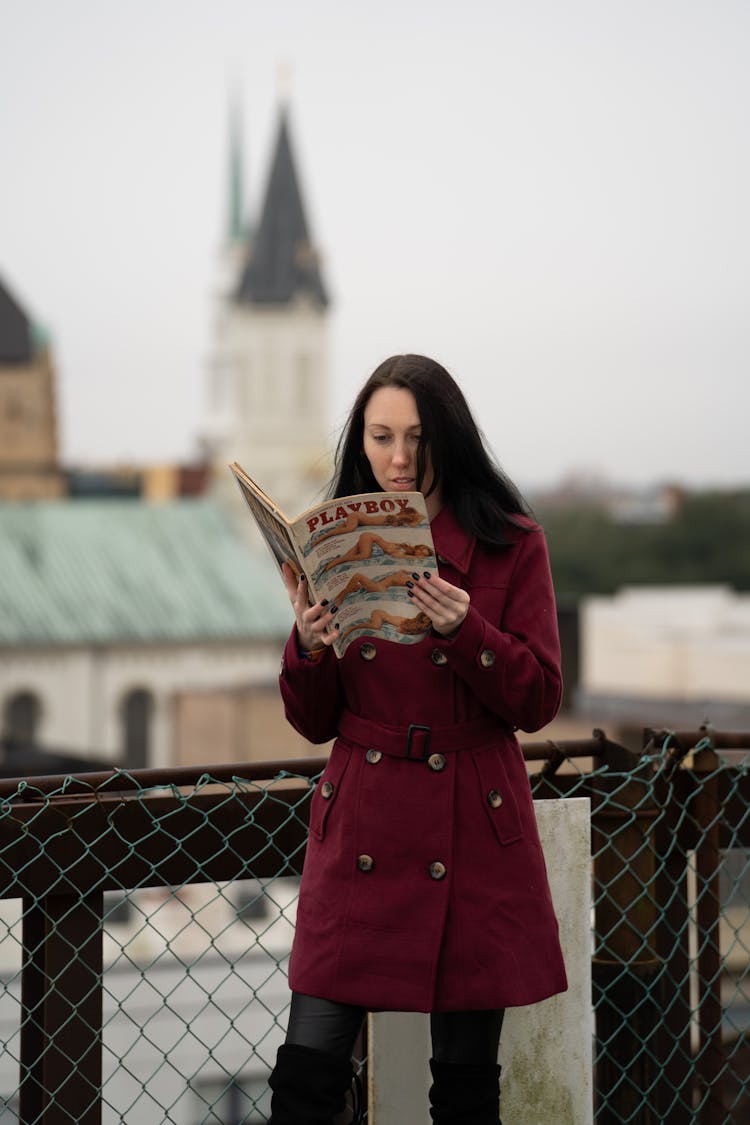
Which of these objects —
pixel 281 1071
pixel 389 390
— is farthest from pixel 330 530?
pixel 281 1071

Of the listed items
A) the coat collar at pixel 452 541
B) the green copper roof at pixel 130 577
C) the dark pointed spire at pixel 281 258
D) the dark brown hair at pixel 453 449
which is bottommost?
the green copper roof at pixel 130 577

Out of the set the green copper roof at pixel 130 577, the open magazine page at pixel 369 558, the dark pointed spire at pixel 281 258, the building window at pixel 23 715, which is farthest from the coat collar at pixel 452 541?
the dark pointed spire at pixel 281 258

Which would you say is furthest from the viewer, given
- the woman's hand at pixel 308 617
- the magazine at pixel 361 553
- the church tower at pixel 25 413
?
the church tower at pixel 25 413

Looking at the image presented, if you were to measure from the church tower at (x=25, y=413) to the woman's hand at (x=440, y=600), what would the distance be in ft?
234

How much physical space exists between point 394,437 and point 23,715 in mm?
55371

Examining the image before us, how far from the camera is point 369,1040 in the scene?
325 cm

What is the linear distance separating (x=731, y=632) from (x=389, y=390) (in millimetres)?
43128

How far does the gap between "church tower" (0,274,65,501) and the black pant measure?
7128 cm

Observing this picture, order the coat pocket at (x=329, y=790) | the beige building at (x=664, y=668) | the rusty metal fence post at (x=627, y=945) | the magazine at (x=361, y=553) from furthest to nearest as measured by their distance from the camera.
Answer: the beige building at (x=664, y=668) → the rusty metal fence post at (x=627, y=945) → the coat pocket at (x=329, y=790) → the magazine at (x=361, y=553)

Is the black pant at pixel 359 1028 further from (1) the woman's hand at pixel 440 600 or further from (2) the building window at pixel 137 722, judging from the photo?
(2) the building window at pixel 137 722

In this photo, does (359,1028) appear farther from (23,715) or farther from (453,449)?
(23,715)

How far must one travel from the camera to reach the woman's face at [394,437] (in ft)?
9.20

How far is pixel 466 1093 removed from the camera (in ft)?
9.11

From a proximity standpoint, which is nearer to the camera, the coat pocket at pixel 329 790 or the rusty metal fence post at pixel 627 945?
the coat pocket at pixel 329 790
